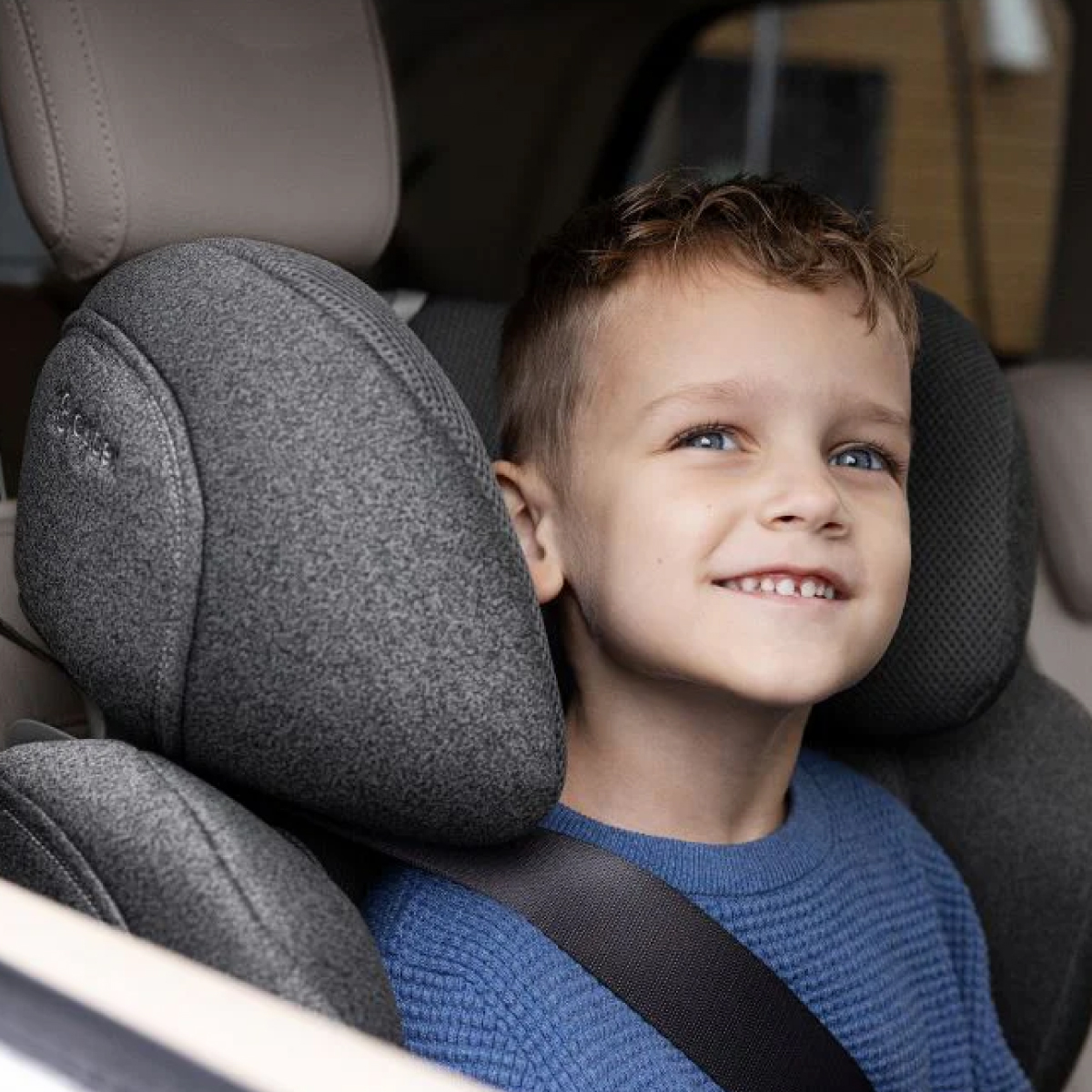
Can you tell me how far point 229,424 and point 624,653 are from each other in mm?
369

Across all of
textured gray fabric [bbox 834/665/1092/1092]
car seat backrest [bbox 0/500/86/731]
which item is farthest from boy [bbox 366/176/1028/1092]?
car seat backrest [bbox 0/500/86/731]

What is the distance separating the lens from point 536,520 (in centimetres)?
122

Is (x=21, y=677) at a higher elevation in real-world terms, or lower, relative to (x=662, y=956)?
higher

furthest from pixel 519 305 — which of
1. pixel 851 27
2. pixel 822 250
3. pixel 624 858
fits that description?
pixel 851 27

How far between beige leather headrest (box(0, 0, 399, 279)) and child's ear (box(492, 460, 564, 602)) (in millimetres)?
230

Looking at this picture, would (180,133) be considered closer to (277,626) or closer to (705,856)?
(277,626)

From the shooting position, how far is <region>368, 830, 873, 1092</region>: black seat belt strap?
105cm

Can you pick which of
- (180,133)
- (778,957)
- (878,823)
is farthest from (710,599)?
(180,133)

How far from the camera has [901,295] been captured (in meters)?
1.24

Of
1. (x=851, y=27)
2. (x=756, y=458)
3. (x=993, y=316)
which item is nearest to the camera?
(x=756, y=458)

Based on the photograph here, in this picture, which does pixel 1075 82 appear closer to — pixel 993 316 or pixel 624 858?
pixel 993 316

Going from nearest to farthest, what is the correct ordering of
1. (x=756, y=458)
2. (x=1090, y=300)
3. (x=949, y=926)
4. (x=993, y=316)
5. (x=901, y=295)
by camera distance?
1. (x=756, y=458)
2. (x=901, y=295)
3. (x=949, y=926)
4. (x=1090, y=300)
5. (x=993, y=316)

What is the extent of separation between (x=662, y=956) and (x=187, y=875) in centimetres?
36

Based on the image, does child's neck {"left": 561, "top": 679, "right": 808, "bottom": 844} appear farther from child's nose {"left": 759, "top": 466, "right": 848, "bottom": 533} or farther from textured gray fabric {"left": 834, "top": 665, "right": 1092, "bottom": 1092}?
textured gray fabric {"left": 834, "top": 665, "right": 1092, "bottom": 1092}
